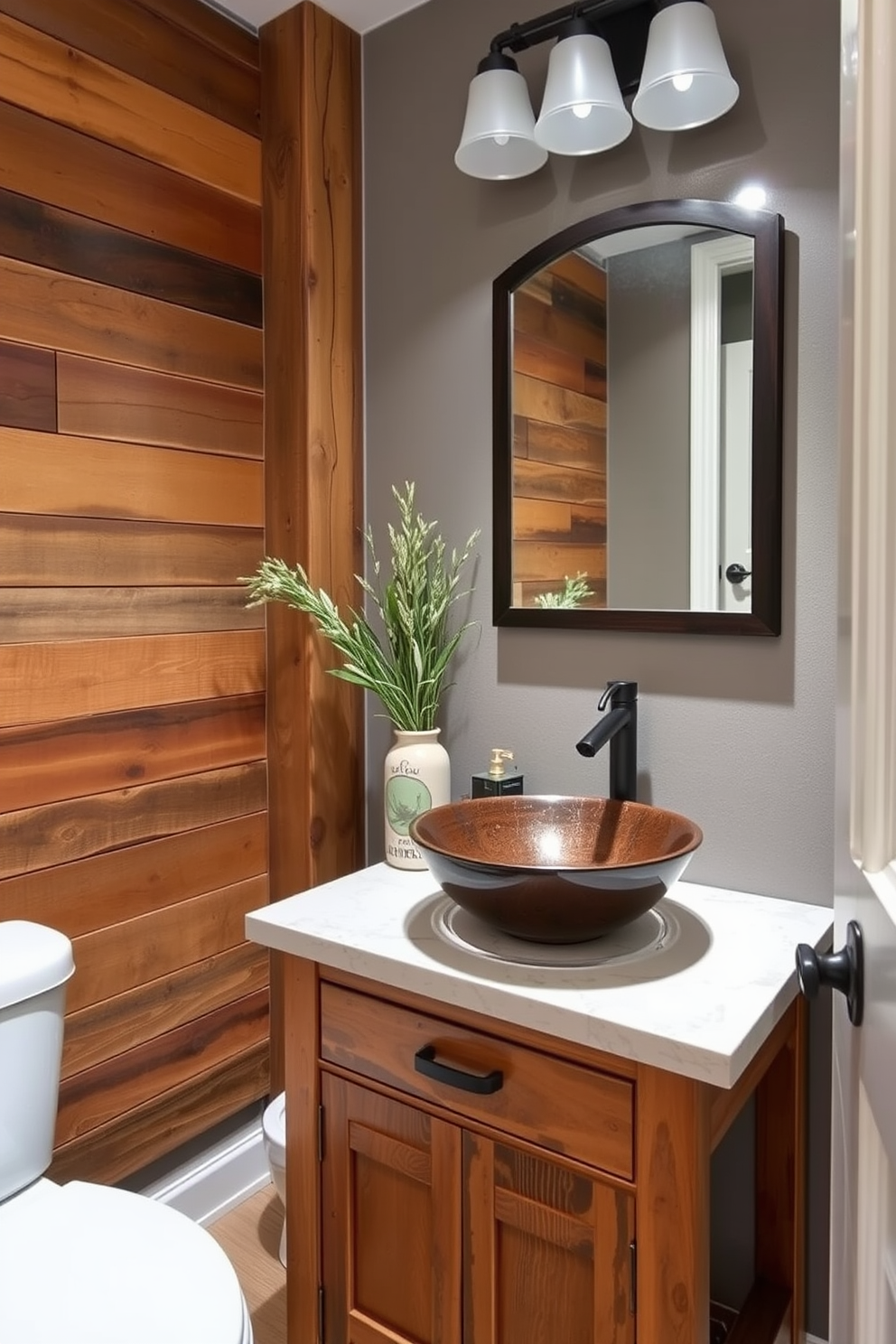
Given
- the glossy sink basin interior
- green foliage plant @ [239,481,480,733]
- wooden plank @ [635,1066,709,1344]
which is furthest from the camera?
green foliage plant @ [239,481,480,733]

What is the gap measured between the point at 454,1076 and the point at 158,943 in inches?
31.8

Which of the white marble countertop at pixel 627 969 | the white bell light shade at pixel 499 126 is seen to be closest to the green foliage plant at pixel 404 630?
the white marble countertop at pixel 627 969

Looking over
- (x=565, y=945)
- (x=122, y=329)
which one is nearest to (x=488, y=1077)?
(x=565, y=945)

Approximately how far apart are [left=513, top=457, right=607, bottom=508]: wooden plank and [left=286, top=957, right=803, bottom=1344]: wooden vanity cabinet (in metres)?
0.92

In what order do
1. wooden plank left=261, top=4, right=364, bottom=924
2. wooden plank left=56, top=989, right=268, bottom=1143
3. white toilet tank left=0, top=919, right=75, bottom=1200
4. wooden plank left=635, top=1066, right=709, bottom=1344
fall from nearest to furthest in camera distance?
1. wooden plank left=635, top=1066, right=709, bottom=1344
2. white toilet tank left=0, top=919, right=75, bottom=1200
3. wooden plank left=56, top=989, right=268, bottom=1143
4. wooden plank left=261, top=4, right=364, bottom=924

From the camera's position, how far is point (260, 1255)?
1.83 m

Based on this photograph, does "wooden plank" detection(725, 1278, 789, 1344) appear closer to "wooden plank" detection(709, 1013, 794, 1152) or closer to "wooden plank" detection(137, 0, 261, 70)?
"wooden plank" detection(709, 1013, 794, 1152)

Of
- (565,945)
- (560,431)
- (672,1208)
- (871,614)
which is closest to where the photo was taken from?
(871,614)

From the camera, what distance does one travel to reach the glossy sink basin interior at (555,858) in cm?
118

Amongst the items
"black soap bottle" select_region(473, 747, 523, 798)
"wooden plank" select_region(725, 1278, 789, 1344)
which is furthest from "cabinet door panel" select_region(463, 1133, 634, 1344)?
"black soap bottle" select_region(473, 747, 523, 798)

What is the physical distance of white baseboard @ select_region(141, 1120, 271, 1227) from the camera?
1860 mm

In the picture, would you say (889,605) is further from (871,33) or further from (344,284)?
(344,284)

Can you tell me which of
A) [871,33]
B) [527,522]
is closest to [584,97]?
[527,522]

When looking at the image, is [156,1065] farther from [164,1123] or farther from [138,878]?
[138,878]
